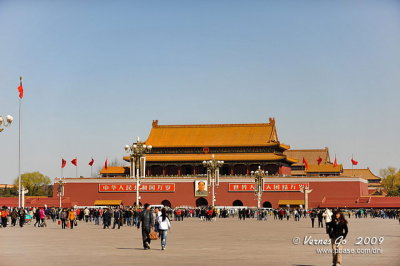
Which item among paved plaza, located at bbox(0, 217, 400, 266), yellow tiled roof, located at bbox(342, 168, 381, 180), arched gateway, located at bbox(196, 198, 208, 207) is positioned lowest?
paved plaza, located at bbox(0, 217, 400, 266)

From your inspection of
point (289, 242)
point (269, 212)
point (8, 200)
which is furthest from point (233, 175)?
point (289, 242)

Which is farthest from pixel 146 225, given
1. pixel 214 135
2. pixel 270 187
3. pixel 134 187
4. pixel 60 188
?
pixel 214 135

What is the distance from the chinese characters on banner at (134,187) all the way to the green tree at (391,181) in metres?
41.9

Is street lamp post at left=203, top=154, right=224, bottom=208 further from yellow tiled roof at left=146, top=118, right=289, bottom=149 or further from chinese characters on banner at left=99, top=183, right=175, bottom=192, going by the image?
yellow tiled roof at left=146, top=118, right=289, bottom=149

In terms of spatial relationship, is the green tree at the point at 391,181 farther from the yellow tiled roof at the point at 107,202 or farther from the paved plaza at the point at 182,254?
the paved plaza at the point at 182,254

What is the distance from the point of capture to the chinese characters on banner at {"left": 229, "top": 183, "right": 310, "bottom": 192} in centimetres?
8919

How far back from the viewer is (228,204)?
90688mm

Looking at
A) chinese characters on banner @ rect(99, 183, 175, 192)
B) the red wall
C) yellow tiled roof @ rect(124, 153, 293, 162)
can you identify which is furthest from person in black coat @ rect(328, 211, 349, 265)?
chinese characters on banner @ rect(99, 183, 175, 192)

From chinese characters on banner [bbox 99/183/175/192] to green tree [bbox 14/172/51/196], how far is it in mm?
39706

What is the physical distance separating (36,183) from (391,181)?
58879 millimetres

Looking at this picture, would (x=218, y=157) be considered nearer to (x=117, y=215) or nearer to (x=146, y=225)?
(x=117, y=215)

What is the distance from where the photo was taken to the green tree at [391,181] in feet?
400

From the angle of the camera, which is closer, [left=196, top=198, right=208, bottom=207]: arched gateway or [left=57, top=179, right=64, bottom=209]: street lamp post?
[left=57, top=179, right=64, bottom=209]: street lamp post

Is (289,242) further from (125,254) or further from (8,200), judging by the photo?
(8,200)
